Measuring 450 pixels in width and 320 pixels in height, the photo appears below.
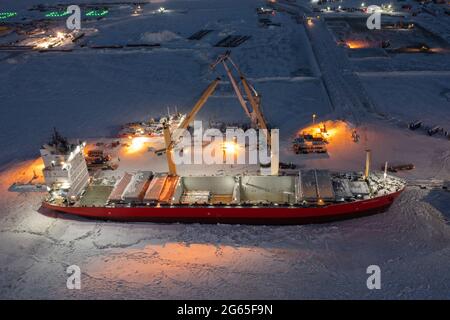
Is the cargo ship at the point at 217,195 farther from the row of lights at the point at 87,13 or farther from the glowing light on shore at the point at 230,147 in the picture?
the row of lights at the point at 87,13

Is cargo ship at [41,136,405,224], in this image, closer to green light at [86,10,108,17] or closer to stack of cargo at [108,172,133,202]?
stack of cargo at [108,172,133,202]

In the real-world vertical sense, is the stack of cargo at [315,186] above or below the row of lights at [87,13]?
below

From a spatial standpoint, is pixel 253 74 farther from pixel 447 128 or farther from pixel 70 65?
pixel 70 65

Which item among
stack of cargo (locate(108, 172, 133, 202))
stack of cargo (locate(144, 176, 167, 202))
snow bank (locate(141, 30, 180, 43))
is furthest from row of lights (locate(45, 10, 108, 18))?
stack of cargo (locate(144, 176, 167, 202))

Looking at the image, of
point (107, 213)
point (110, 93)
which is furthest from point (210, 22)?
point (107, 213)

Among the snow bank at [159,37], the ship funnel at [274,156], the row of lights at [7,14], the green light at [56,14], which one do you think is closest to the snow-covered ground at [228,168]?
the snow bank at [159,37]

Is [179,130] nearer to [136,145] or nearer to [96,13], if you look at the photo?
[136,145]

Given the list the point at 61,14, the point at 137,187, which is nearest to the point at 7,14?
the point at 61,14
